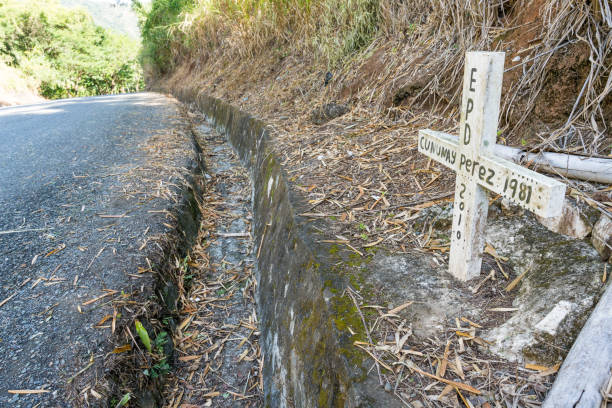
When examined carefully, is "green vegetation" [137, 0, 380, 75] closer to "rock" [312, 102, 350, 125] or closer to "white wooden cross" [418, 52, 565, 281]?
"rock" [312, 102, 350, 125]

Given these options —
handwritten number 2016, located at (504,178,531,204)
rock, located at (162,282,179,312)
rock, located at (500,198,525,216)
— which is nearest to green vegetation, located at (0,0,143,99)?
rock, located at (162,282,179,312)

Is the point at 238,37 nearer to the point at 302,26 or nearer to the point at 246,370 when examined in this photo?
the point at 302,26

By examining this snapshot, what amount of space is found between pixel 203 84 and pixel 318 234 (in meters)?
8.40

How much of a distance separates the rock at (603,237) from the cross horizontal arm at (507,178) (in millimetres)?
378

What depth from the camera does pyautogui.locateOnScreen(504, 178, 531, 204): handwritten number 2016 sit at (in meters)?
1.24

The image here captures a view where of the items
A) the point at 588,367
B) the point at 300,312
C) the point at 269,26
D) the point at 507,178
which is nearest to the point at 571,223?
the point at 507,178

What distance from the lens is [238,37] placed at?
775cm

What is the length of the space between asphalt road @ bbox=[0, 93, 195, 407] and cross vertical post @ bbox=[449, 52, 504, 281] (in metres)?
1.70

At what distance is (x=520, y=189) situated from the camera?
1.28m

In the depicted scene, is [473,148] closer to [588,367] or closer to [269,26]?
[588,367]

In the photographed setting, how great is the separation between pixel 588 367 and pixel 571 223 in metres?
0.69

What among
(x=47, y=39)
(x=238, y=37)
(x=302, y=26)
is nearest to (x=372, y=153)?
(x=302, y=26)

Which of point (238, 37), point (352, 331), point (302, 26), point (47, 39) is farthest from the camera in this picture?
point (47, 39)

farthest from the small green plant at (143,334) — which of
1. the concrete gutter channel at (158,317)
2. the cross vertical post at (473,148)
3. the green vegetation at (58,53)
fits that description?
the green vegetation at (58,53)
